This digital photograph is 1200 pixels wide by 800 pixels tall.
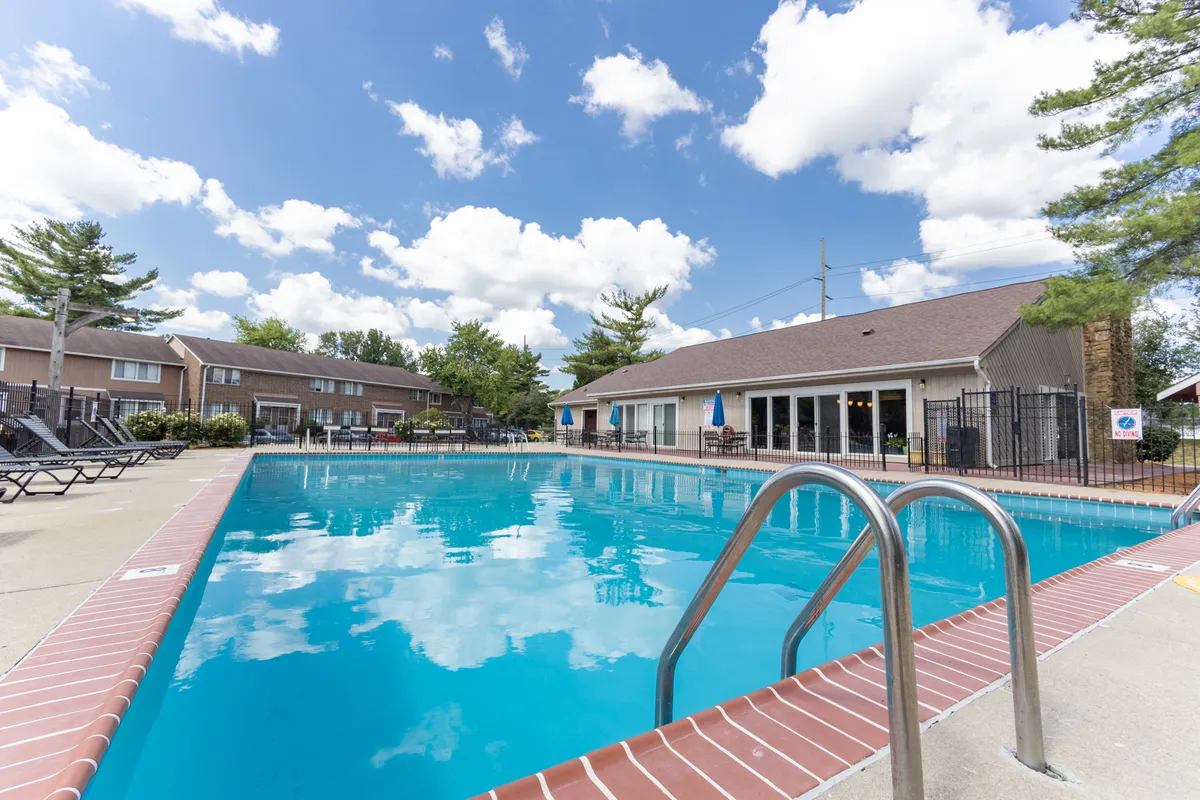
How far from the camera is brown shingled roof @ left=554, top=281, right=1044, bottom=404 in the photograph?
13.2m

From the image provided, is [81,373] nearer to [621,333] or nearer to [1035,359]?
[621,333]

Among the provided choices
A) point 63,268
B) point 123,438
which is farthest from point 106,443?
point 63,268

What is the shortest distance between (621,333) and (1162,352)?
29960mm

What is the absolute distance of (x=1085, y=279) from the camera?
35.0 ft

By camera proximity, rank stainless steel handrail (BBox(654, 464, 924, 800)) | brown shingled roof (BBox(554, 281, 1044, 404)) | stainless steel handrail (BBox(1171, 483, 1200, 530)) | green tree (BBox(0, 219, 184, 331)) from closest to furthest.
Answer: stainless steel handrail (BBox(654, 464, 924, 800)) < stainless steel handrail (BBox(1171, 483, 1200, 530)) < brown shingled roof (BBox(554, 281, 1044, 404)) < green tree (BBox(0, 219, 184, 331))

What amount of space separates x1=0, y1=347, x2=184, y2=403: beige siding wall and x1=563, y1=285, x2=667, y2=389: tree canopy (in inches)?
1048

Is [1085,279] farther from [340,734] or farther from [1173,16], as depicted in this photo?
[340,734]

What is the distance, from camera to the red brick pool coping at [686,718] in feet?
4.42

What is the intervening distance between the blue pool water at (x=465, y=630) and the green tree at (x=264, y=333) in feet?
150

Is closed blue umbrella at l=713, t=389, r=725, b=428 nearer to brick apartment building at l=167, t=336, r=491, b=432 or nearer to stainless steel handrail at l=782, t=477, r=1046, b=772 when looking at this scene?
brick apartment building at l=167, t=336, r=491, b=432

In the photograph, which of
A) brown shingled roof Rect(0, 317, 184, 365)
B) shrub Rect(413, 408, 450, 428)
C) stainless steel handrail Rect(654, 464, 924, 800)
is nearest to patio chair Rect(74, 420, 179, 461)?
shrub Rect(413, 408, 450, 428)

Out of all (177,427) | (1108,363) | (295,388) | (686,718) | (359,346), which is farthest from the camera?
(359,346)

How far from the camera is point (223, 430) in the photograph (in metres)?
19.2

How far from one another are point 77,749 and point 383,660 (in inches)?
72.7
